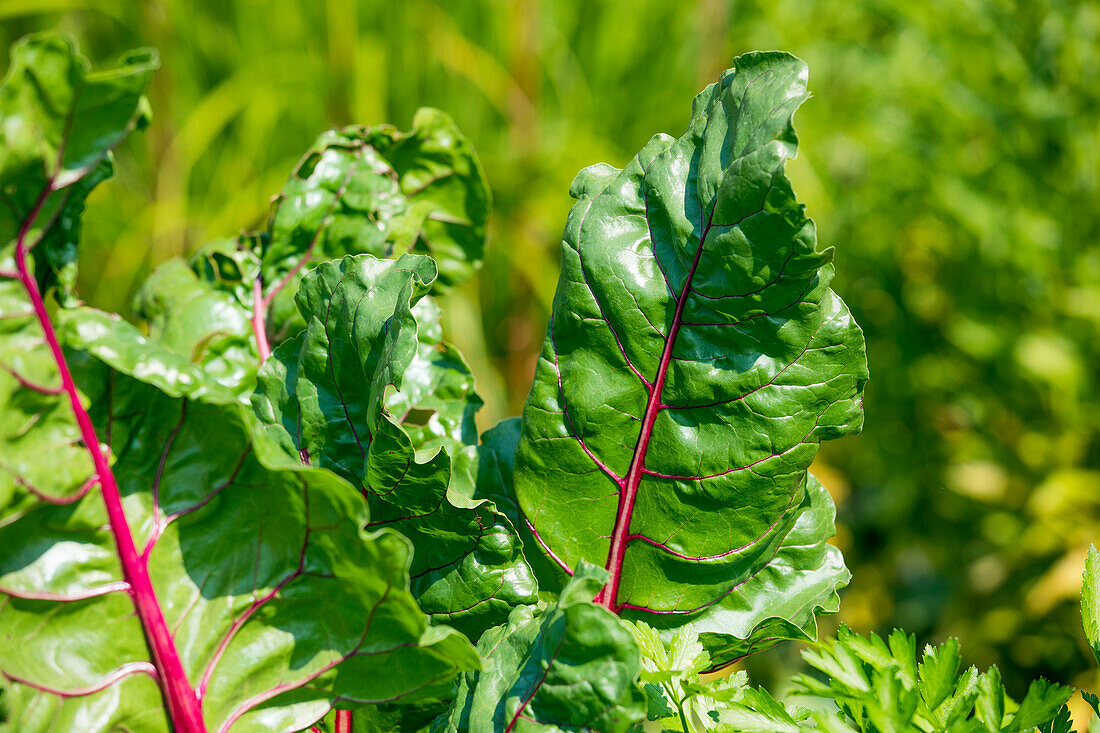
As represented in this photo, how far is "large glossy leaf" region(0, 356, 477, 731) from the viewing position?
1.51 ft

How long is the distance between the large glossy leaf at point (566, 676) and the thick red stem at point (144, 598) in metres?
0.15

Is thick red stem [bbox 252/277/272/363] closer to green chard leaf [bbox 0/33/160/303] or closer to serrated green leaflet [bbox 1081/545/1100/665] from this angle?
green chard leaf [bbox 0/33/160/303]

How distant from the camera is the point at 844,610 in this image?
255 cm

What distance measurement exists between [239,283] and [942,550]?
2.41 m

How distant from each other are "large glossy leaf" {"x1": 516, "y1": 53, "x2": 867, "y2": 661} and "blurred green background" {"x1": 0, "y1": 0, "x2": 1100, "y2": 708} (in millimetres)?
1694

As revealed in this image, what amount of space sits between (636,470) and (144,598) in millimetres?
297

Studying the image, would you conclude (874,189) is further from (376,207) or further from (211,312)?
(211,312)

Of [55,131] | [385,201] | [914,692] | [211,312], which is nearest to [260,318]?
[211,312]

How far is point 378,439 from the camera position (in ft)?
1.53

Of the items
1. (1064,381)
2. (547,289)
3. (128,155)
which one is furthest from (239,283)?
(128,155)

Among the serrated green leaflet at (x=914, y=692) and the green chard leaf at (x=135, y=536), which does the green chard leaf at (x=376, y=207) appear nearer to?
the green chard leaf at (x=135, y=536)

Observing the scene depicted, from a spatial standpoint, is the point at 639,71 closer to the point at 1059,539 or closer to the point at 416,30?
the point at 416,30

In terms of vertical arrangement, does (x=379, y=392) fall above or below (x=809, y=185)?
above

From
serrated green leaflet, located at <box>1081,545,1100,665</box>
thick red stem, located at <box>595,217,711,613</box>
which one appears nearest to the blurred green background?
serrated green leaflet, located at <box>1081,545,1100,665</box>
